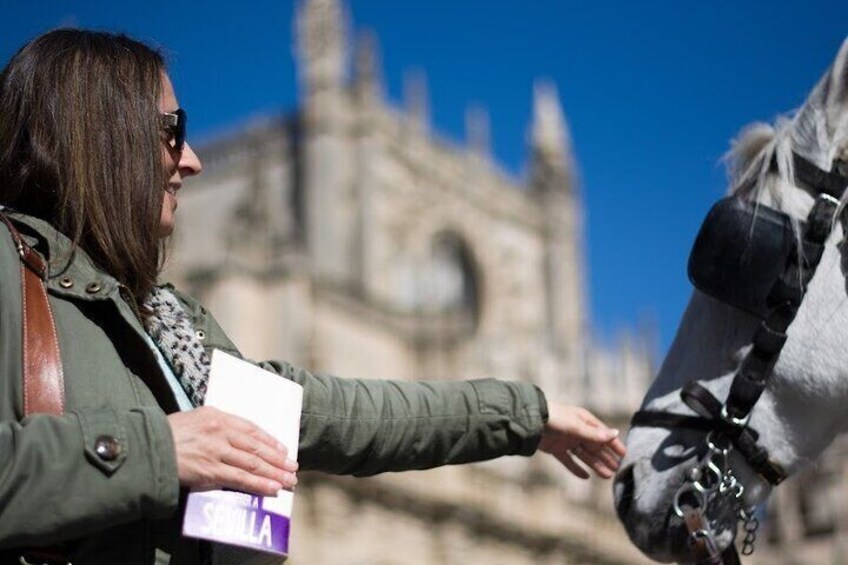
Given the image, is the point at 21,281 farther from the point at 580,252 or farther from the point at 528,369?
the point at 580,252

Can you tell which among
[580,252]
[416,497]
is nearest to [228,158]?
[580,252]

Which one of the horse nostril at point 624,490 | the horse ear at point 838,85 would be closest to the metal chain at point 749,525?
the horse nostril at point 624,490

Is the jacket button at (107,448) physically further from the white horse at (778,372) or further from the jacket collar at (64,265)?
the white horse at (778,372)

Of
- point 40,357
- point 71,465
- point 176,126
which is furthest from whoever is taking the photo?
point 176,126

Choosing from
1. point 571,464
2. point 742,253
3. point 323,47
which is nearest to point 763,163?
point 742,253

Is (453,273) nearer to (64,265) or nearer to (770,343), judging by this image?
(770,343)

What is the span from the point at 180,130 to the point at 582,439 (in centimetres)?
108

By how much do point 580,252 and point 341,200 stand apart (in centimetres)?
1135

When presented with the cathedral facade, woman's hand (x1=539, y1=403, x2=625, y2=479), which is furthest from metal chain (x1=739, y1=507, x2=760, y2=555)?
the cathedral facade

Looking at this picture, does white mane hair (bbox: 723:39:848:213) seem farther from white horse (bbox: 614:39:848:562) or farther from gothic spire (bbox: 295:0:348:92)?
gothic spire (bbox: 295:0:348:92)

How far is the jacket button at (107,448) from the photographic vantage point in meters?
1.81

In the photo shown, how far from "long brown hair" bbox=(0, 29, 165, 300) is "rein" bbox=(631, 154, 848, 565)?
1.06 m

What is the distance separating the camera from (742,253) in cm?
246

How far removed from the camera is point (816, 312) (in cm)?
238
